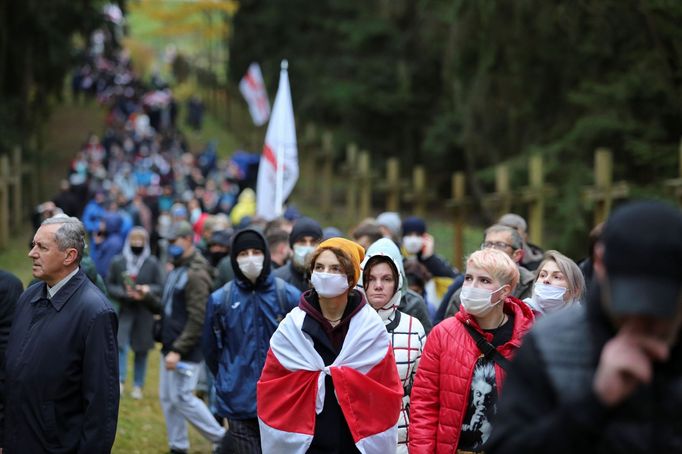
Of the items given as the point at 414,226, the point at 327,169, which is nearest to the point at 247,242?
the point at 414,226

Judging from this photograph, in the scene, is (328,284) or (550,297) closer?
(328,284)

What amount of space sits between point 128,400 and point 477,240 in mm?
12445

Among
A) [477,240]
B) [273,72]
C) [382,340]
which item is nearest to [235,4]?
[273,72]

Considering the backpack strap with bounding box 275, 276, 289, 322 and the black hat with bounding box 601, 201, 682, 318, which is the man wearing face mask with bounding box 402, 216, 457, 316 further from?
the black hat with bounding box 601, 201, 682, 318

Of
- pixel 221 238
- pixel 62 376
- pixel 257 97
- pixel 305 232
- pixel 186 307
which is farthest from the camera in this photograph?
pixel 257 97

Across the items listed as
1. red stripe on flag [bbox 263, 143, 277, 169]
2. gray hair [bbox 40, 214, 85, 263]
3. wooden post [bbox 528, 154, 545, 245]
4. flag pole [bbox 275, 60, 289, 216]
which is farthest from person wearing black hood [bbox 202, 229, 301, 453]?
wooden post [bbox 528, 154, 545, 245]

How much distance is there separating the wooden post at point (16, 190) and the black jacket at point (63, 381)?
2241 cm

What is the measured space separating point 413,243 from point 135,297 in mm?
3227

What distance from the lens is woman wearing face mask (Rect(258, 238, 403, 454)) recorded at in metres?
6.30

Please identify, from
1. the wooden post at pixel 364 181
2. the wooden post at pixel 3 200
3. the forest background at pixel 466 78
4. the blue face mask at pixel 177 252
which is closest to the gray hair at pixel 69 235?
the blue face mask at pixel 177 252

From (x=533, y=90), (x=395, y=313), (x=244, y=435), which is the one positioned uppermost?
(x=533, y=90)

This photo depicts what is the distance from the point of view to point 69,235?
644 centimetres

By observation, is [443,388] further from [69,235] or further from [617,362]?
[617,362]

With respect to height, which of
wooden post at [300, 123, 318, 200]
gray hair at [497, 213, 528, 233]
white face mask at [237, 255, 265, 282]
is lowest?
white face mask at [237, 255, 265, 282]
